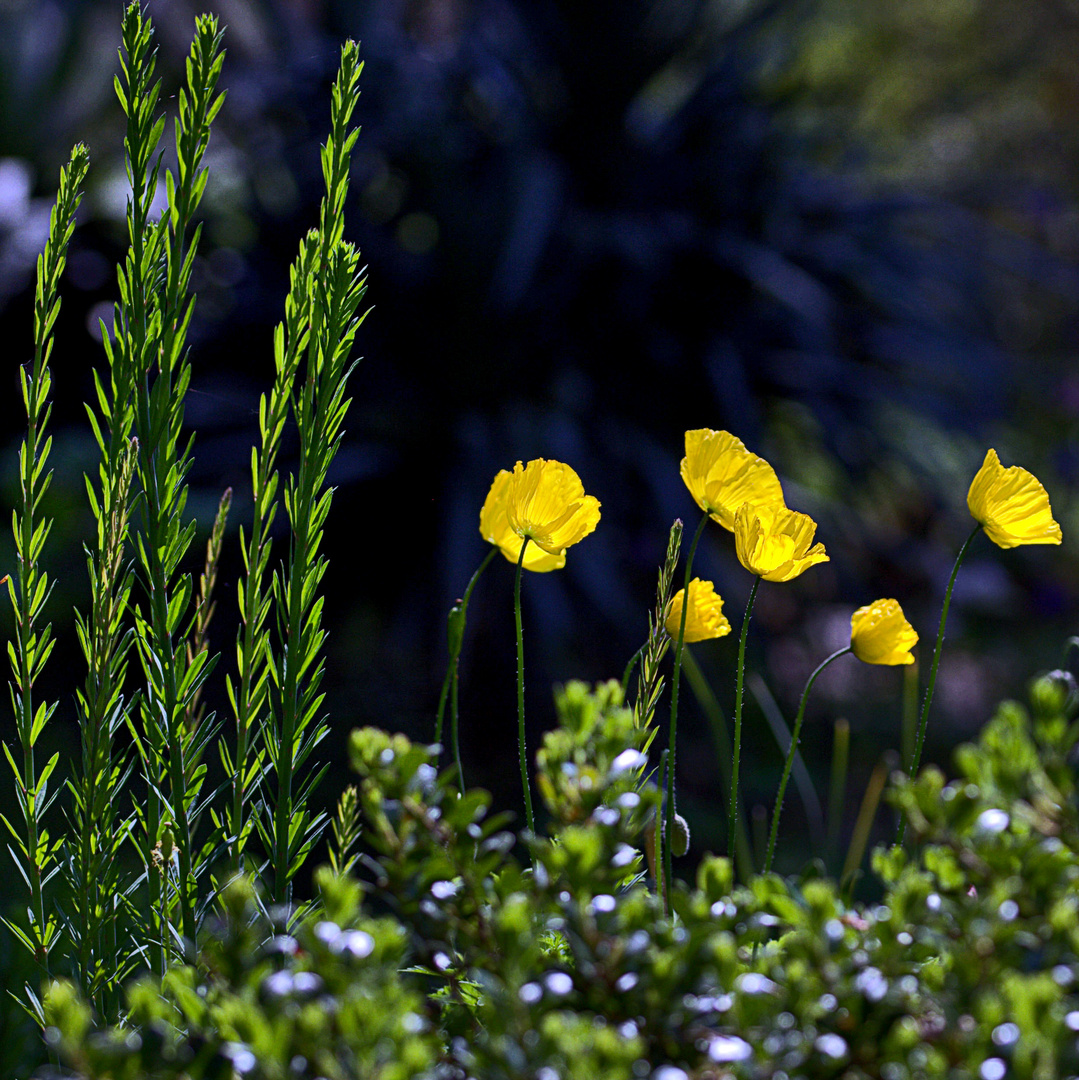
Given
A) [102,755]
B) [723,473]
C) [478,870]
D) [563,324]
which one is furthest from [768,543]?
[563,324]

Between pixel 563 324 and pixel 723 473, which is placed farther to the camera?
pixel 563 324

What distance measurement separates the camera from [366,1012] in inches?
14.4

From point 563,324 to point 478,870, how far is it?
3.00 m

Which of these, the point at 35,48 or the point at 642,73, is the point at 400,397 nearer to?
the point at 642,73

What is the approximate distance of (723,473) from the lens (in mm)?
725

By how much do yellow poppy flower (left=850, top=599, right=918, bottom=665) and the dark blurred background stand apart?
73.3 inches

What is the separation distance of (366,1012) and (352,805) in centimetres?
32

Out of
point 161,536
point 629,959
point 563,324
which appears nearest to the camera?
point 629,959

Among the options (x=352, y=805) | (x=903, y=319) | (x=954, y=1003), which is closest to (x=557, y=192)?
(x=903, y=319)

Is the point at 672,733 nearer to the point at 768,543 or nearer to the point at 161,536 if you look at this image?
the point at 768,543

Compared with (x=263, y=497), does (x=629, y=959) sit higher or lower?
lower

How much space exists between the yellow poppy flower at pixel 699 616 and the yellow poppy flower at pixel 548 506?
0.08 m

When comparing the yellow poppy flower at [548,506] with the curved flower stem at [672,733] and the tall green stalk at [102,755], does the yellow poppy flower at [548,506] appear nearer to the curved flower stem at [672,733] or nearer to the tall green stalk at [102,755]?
the curved flower stem at [672,733]

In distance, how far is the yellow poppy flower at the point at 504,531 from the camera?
27.9 inches
